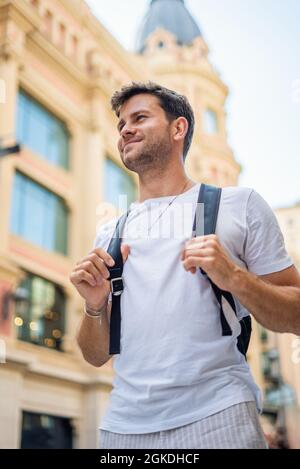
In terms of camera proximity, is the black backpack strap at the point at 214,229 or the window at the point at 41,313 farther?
the window at the point at 41,313

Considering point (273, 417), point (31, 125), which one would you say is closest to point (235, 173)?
point (31, 125)

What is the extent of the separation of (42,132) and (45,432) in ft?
19.0

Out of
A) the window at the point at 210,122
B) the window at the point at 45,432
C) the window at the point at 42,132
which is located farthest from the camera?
the window at the point at 210,122

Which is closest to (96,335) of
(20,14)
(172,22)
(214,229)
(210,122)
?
(214,229)

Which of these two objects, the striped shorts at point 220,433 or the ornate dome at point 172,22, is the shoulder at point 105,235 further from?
the ornate dome at point 172,22

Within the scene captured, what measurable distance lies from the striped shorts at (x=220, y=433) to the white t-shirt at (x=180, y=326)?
0.01m

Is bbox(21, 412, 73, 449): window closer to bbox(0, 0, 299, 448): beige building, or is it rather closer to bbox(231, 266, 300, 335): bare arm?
bbox(0, 0, 299, 448): beige building

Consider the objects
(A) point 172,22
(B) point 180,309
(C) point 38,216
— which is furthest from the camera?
(A) point 172,22

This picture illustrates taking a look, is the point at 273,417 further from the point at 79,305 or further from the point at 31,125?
Answer: the point at 31,125

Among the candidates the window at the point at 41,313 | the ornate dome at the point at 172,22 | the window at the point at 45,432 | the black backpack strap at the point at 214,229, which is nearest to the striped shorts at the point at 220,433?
the black backpack strap at the point at 214,229

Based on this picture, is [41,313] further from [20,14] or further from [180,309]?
[180,309]

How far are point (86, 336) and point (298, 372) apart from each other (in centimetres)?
1917

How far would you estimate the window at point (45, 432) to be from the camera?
32.4ft

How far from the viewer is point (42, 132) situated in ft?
39.7
